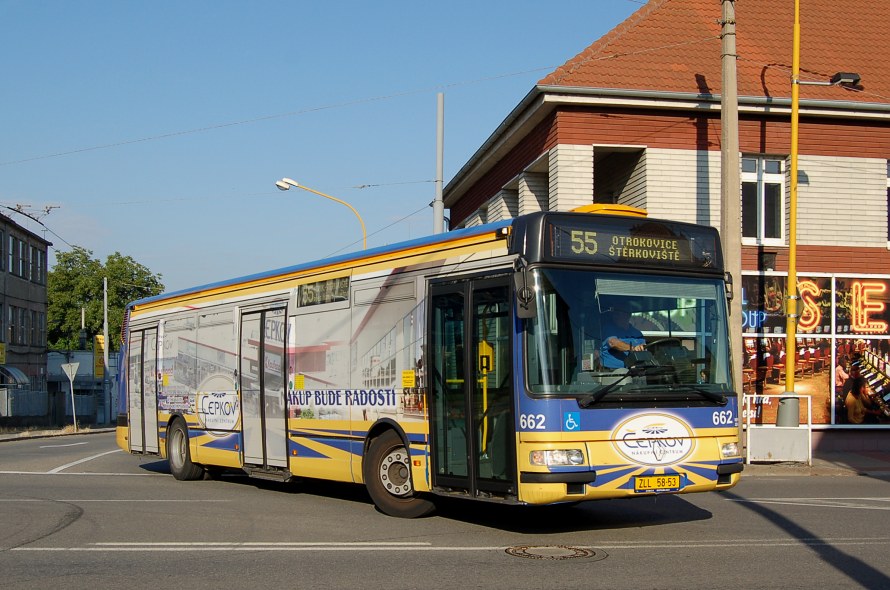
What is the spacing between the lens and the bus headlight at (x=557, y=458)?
376 inches

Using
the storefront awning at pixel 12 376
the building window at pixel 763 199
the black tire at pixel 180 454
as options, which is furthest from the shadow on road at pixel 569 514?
the storefront awning at pixel 12 376

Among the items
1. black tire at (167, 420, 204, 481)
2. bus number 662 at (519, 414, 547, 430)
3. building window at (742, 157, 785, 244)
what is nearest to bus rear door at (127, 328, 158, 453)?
black tire at (167, 420, 204, 481)

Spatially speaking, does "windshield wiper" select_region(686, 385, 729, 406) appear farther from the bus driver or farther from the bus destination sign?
the bus destination sign

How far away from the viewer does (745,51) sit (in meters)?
24.4

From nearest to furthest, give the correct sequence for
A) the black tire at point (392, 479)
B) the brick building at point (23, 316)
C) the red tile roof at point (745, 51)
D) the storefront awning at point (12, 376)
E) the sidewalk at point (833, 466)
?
the black tire at point (392, 479) < the sidewalk at point (833, 466) < the red tile roof at point (745, 51) < the storefront awning at point (12, 376) < the brick building at point (23, 316)

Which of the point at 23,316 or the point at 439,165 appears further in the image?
the point at 23,316

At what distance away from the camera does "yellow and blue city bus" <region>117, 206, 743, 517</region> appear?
9711 mm

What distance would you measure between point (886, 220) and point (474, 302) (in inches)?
628

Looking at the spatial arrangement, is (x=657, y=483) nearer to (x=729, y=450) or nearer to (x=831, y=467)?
(x=729, y=450)

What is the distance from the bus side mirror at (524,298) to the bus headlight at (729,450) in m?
2.40

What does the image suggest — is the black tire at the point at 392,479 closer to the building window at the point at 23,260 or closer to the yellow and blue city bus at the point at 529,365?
the yellow and blue city bus at the point at 529,365

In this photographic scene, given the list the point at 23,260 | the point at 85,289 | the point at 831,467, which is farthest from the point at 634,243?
the point at 85,289

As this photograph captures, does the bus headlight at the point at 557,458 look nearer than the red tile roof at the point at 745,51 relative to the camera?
Yes

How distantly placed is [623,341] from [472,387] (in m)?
1.54
